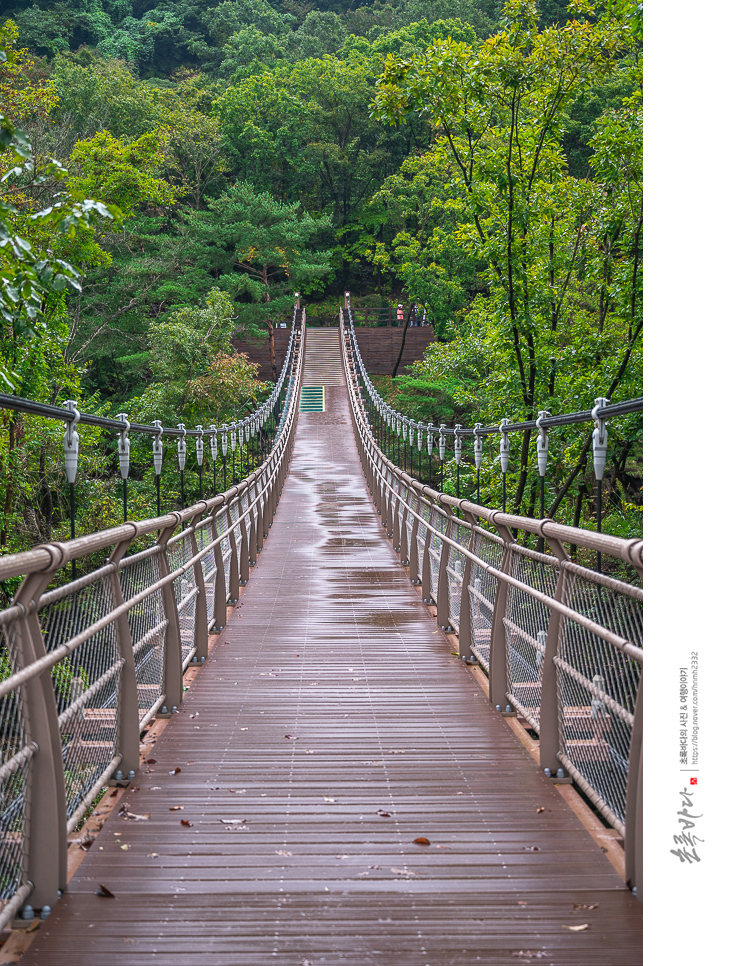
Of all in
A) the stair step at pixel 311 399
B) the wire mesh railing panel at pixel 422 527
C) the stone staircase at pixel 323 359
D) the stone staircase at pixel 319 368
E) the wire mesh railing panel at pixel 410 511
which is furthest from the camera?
the stone staircase at pixel 323 359

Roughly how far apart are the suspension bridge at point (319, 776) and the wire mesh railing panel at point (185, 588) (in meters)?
0.04

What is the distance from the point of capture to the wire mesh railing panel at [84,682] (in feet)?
9.00

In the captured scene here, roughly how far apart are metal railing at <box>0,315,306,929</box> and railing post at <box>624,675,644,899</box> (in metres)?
1.62

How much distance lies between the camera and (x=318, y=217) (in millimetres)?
45344

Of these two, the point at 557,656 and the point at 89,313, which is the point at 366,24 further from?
the point at 557,656

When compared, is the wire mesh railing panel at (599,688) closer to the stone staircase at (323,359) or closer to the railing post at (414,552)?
the railing post at (414,552)

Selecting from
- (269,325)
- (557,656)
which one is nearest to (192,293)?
(269,325)

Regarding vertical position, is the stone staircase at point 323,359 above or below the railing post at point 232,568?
above

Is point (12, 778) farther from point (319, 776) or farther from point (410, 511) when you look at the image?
point (410, 511)

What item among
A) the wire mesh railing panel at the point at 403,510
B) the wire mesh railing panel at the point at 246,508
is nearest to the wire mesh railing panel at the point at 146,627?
the wire mesh railing panel at the point at 246,508

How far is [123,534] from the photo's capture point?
3193mm

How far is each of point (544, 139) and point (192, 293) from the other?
22193 mm

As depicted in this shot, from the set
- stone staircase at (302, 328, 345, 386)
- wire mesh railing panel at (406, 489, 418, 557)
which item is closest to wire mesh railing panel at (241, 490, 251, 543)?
wire mesh railing panel at (406, 489, 418, 557)

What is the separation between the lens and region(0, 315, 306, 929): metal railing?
232 cm
